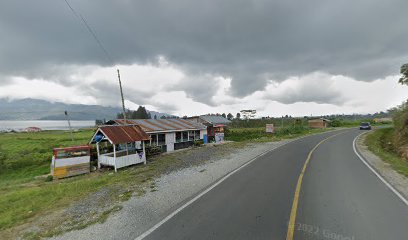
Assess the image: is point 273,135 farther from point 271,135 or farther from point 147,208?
point 147,208

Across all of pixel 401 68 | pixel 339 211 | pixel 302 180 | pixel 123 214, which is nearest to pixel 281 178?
pixel 302 180

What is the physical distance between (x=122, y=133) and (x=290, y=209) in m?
15.1

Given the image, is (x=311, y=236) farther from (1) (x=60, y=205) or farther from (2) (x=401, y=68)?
(2) (x=401, y=68)

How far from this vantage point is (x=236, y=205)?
6.50 meters

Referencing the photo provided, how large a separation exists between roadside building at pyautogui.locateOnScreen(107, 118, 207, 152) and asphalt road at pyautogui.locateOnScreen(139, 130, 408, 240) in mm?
16354

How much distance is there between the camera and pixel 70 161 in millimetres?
16656

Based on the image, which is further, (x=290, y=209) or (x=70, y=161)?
(x=70, y=161)

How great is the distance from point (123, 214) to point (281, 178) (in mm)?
6681

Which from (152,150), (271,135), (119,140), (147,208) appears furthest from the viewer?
(271,135)

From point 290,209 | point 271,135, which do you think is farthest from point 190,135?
point 290,209

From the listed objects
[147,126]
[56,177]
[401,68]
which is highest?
[401,68]

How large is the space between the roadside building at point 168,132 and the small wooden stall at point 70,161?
6.46 metres

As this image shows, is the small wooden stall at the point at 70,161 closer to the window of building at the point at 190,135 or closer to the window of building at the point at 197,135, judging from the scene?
the window of building at the point at 190,135

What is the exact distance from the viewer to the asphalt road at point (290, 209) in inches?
191
